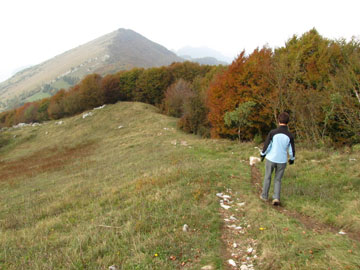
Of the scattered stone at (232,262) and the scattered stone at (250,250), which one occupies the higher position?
the scattered stone at (232,262)

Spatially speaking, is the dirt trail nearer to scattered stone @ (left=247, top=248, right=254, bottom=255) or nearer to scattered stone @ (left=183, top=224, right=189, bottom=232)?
scattered stone @ (left=247, top=248, right=254, bottom=255)

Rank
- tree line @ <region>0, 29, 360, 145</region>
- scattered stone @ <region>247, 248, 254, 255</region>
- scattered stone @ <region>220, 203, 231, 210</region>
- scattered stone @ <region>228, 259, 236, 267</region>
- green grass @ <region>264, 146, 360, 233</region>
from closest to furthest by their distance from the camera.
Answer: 1. scattered stone @ <region>228, 259, 236, 267</region>
2. scattered stone @ <region>247, 248, 254, 255</region>
3. green grass @ <region>264, 146, 360, 233</region>
4. scattered stone @ <region>220, 203, 231, 210</region>
5. tree line @ <region>0, 29, 360, 145</region>

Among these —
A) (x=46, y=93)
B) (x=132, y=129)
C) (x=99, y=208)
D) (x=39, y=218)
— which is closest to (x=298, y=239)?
(x=99, y=208)

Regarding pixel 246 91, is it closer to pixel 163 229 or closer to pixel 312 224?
pixel 312 224

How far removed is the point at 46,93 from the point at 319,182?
8359 inches

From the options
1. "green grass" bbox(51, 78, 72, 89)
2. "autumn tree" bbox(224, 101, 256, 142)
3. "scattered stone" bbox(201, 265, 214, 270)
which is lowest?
"scattered stone" bbox(201, 265, 214, 270)

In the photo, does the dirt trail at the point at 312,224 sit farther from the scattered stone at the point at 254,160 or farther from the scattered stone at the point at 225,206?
the scattered stone at the point at 254,160

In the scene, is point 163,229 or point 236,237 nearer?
point 236,237

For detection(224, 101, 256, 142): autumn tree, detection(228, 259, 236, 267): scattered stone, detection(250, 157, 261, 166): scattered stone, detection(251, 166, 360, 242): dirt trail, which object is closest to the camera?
detection(228, 259, 236, 267): scattered stone

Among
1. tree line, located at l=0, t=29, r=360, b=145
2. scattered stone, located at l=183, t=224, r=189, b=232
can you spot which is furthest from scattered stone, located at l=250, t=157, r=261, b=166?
scattered stone, located at l=183, t=224, r=189, b=232

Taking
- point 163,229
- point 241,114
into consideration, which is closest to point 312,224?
point 163,229

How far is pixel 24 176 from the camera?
793 inches

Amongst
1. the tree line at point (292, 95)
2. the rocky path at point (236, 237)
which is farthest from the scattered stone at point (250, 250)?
the tree line at point (292, 95)

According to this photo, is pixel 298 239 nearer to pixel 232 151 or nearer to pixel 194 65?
pixel 232 151
